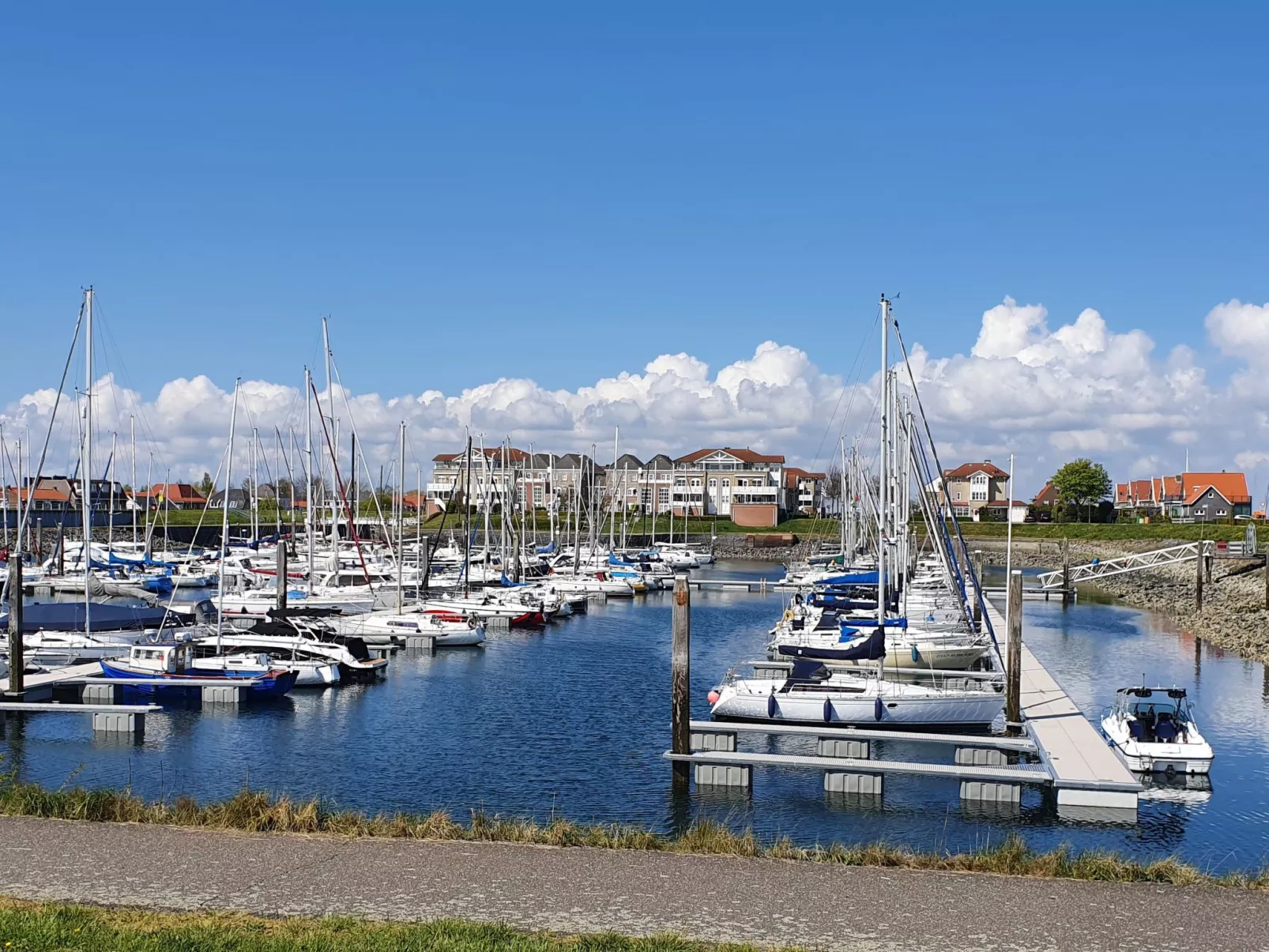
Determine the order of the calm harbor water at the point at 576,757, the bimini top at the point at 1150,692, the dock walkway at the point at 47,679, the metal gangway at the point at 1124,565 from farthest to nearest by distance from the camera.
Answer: the metal gangway at the point at 1124,565
the dock walkway at the point at 47,679
the bimini top at the point at 1150,692
the calm harbor water at the point at 576,757

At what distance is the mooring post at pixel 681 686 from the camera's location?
86.7ft

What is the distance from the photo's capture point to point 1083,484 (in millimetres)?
149125

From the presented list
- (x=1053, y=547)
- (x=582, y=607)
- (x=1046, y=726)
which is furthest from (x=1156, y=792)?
(x=1053, y=547)

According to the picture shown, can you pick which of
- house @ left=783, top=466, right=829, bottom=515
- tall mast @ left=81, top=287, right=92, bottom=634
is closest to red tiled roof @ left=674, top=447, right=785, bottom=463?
house @ left=783, top=466, right=829, bottom=515

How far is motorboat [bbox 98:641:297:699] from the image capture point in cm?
3812

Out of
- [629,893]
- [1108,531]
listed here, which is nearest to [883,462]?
[629,893]

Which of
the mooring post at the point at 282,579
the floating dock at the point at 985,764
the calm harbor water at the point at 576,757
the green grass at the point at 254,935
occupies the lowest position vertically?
the calm harbor water at the point at 576,757

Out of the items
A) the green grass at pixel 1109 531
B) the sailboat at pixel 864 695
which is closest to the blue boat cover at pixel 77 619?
the sailboat at pixel 864 695

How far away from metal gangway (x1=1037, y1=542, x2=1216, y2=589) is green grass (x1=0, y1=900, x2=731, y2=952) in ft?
235

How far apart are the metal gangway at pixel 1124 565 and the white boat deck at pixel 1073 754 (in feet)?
155

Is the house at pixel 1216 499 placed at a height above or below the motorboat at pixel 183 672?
above

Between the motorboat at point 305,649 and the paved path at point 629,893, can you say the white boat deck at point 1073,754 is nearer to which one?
the paved path at point 629,893

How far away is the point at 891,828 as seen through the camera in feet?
80.2

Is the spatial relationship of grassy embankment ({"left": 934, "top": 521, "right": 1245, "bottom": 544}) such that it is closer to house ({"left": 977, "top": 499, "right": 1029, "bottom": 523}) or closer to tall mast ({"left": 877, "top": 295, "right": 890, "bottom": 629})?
house ({"left": 977, "top": 499, "right": 1029, "bottom": 523})
